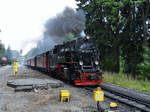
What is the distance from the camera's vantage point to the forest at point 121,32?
14331mm

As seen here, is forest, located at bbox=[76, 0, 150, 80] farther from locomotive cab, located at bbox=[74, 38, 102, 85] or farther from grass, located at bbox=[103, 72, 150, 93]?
locomotive cab, located at bbox=[74, 38, 102, 85]

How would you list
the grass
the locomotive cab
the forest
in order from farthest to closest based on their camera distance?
the forest → the locomotive cab → the grass

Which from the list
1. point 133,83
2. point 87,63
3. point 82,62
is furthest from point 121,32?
point 82,62

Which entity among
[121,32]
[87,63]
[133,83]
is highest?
[121,32]

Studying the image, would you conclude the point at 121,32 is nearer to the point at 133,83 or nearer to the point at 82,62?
the point at 133,83

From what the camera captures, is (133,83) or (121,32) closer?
(133,83)

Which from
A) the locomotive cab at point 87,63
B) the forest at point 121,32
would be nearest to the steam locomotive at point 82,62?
the locomotive cab at point 87,63

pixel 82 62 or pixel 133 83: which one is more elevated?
pixel 82 62

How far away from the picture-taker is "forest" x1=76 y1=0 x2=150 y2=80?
564 inches

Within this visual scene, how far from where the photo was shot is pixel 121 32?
1742cm

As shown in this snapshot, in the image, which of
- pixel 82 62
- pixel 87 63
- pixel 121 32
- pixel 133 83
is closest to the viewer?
pixel 82 62

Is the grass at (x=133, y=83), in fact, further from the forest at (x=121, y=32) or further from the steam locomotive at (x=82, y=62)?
the steam locomotive at (x=82, y=62)

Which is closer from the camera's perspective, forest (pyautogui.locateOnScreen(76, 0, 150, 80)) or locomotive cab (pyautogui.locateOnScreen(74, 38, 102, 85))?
locomotive cab (pyautogui.locateOnScreen(74, 38, 102, 85))

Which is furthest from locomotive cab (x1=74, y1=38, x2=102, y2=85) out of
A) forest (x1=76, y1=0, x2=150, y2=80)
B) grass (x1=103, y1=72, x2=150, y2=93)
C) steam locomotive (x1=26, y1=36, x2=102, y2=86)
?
forest (x1=76, y1=0, x2=150, y2=80)
